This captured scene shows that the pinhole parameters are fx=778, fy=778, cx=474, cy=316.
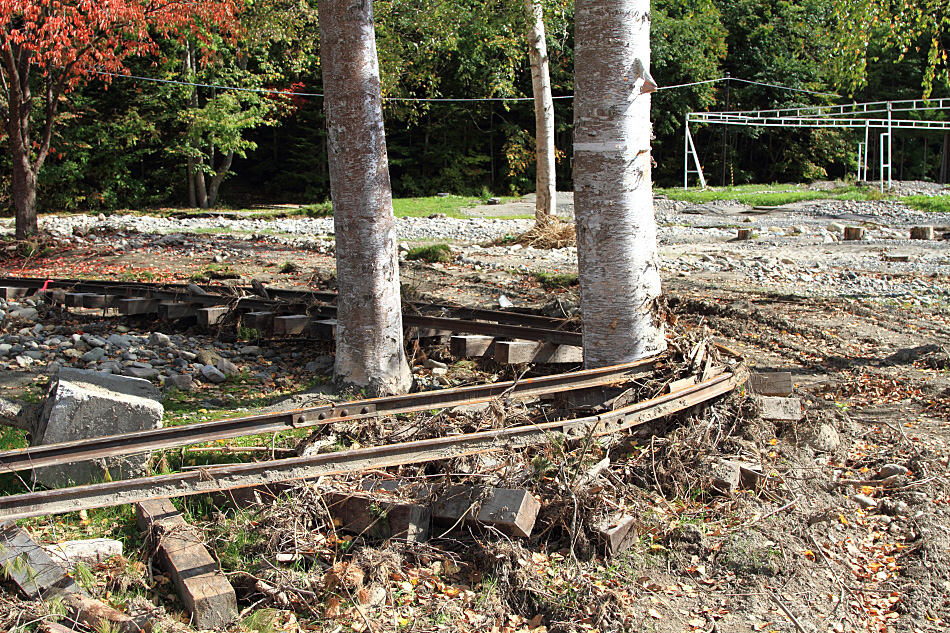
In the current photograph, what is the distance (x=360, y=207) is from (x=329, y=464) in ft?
A: 8.04

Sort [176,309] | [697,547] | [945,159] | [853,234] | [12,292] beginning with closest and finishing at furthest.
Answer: [697,547]
[176,309]
[12,292]
[853,234]
[945,159]

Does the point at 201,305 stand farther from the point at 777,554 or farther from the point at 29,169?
the point at 29,169

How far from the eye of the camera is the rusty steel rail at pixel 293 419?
4070 mm

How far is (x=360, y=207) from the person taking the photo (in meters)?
5.89

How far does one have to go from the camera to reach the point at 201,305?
27.6 feet

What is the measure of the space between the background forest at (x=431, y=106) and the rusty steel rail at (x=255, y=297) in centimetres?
585

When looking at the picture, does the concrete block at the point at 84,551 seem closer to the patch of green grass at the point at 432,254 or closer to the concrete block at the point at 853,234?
the patch of green grass at the point at 432,254

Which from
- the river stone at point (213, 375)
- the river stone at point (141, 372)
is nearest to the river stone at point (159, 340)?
the river stone at point (141, 372)

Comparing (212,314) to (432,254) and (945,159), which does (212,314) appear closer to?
(432,254)

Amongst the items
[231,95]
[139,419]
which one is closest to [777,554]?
[139,419]

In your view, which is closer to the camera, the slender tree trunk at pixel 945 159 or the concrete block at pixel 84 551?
the concrete block at pixel 84 551

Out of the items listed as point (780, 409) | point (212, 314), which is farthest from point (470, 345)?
point (212, 314)

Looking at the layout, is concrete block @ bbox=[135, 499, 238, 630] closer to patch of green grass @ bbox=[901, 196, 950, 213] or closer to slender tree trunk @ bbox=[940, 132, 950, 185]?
patch of green grass @ bbox=[901, 196, 950, 213]

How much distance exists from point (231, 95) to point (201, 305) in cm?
2033
